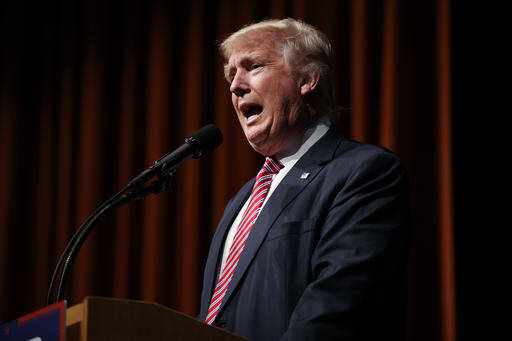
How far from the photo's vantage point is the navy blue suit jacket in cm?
130

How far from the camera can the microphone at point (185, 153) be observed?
1429 millimetres

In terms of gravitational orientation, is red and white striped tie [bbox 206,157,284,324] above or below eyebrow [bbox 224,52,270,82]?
below

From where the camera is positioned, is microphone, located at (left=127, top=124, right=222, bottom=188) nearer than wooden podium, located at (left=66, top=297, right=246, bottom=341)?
No

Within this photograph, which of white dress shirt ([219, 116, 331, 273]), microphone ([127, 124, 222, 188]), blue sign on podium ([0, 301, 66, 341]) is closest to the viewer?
blue sign on podium ([0, 301, 66, 341])

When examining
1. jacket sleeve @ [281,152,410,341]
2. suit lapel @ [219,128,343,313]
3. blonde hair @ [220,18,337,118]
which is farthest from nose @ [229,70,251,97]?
jacket sleeve @ [281,152,410,341]

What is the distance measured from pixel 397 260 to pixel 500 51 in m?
1.17

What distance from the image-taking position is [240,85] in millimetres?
1913

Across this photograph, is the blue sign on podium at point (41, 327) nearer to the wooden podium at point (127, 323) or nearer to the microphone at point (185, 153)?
the wooden podium at point (127, 323)

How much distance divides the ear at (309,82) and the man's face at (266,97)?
18 millimetres

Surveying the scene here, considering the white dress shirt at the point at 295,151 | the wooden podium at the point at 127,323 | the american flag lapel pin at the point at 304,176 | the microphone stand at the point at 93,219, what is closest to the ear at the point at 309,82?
the white dress shirt at the point at 295,151

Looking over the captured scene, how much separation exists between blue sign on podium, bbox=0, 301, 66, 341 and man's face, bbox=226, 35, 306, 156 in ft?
3.42

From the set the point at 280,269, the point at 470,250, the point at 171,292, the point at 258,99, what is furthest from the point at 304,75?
the point at 171,292

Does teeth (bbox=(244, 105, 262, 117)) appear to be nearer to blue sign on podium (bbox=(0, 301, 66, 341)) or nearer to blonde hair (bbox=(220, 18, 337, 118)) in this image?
blonde hair (bbox=(220, 18, 337, 118))

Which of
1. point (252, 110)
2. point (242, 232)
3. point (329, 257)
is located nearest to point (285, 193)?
point (242, 232)
